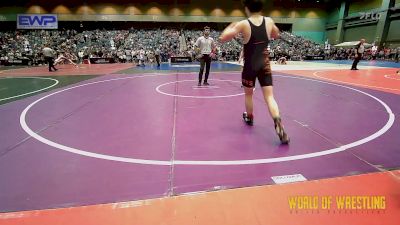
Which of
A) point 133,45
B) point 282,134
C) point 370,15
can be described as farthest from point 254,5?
point 370,15

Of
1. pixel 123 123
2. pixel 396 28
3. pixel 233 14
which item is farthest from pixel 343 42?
pixel 123 123

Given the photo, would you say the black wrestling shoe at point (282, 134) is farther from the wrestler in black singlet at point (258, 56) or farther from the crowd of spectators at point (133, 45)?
the crowd of spectators at point (133, 45)

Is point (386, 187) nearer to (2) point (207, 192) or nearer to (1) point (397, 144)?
(1) point (397, 144)

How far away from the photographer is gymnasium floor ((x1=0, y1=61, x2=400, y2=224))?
2059 millimetres

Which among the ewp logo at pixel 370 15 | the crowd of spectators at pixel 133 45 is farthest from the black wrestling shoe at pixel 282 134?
the ewp logo at pixel 370 15

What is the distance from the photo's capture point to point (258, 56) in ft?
11.8

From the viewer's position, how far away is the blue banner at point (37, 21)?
33.5 metres

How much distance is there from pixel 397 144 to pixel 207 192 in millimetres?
2574

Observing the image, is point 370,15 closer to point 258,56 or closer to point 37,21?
point 258,56

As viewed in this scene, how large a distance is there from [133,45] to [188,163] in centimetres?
3016

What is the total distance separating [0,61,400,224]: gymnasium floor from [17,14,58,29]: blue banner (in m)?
34.0

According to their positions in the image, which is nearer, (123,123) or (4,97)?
(123,123)

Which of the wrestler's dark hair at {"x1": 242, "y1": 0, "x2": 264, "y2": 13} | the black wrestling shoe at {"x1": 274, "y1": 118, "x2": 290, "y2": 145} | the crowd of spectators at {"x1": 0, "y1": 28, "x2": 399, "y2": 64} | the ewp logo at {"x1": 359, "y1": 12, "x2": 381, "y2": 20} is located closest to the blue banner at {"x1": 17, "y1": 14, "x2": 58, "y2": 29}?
the crowd of spectators at {"x1": 0, "y1": 28, "x2": 399, "y2": 64}

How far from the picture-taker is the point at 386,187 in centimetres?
234
